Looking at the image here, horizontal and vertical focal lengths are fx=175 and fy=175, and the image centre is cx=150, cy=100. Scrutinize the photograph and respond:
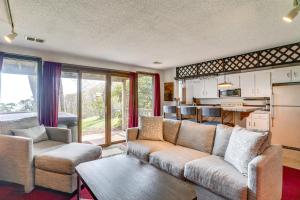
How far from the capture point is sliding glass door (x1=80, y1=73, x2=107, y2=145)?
433 cm

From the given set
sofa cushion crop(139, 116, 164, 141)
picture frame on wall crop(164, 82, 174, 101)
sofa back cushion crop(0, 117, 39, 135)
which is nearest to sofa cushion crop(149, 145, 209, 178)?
sofa cushion crop(139, 116, 164, 141)

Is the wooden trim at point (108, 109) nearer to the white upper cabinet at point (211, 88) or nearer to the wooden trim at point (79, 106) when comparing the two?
the wooden trim at point (79, 106)

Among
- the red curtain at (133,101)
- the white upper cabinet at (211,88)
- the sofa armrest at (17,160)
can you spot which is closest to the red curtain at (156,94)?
the red curtain at (133,101)

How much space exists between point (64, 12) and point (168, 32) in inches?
56.0

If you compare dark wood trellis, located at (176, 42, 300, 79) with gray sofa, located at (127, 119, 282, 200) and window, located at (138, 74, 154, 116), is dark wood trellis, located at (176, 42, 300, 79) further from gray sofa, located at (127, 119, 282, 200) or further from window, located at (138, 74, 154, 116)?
gray sofa, located at (127, 119, 282, 200)

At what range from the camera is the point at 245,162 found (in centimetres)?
183

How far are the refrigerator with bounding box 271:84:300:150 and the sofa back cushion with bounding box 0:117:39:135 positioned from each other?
5.16 m

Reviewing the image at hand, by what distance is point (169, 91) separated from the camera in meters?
5.91

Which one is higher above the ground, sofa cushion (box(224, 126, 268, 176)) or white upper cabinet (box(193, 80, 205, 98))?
white upper cabinet (box(193, 80, 205, 98))

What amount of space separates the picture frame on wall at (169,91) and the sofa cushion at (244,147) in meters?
3.79

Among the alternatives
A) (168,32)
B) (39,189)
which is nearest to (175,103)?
(168,32)

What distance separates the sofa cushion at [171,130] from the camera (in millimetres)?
3118

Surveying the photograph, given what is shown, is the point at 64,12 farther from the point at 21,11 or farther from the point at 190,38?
the point at 190,38

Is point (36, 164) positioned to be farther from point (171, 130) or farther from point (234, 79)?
point (234, 79)
